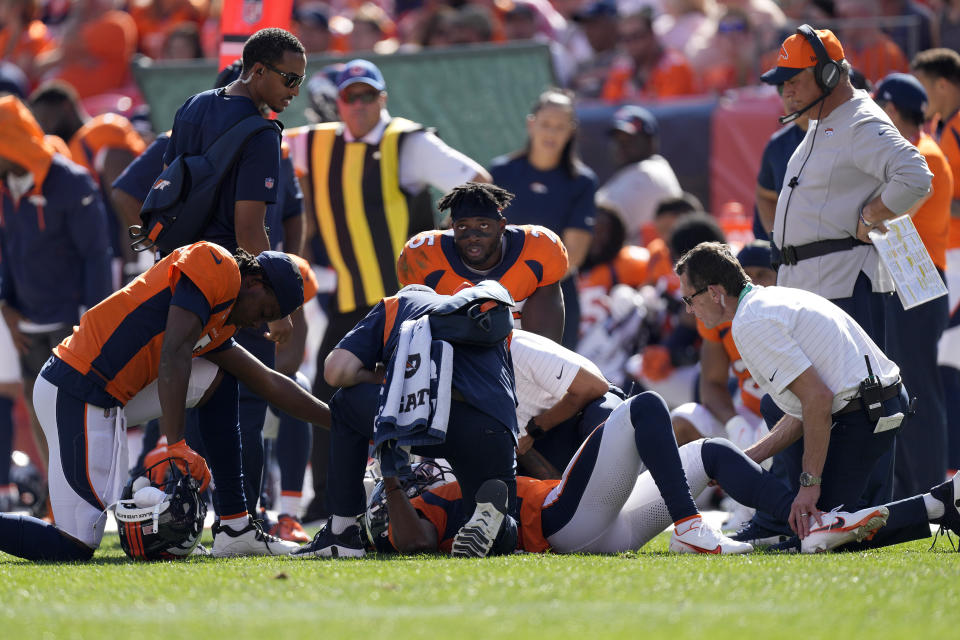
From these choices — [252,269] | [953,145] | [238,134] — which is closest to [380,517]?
[252,269]

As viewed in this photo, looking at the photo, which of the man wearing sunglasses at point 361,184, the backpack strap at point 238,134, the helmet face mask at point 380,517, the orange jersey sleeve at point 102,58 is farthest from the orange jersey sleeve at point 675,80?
the helmet face mask at point 380,517

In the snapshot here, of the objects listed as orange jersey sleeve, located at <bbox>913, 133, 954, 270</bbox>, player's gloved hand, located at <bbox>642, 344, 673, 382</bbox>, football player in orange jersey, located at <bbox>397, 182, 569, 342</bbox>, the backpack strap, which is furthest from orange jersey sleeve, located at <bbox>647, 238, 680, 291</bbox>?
the backpack strap

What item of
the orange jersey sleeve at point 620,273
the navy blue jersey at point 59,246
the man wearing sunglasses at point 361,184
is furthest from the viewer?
the orange jersey sleeve at point 620,273

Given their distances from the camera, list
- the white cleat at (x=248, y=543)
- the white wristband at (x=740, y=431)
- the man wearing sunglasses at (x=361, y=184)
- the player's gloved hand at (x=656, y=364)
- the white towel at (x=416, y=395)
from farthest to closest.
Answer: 1. the player's gloved hand at (x=656, y=364)
2. the man wearing sunglasses at (x=361, y=184)
3. the white wristband at (x=740, y=431)
4. the white cleat at (x=248, y=543)
5. the white towel at (x=416, y=395)

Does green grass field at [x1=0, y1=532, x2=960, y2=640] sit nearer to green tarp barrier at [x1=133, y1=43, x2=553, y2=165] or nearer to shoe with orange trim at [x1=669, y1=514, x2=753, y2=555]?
shoe with orange trim at [x1=669, y1=514, x2=753, y2=555]

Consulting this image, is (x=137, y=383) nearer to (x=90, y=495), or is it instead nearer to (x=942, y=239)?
(x=90, y=495)

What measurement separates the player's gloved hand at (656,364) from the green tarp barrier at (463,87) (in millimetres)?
1882

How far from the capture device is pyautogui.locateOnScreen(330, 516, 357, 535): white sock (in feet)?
16.9

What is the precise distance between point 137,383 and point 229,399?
0.38m

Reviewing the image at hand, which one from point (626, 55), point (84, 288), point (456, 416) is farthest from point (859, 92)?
point (626, 55)

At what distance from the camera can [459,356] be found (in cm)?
498

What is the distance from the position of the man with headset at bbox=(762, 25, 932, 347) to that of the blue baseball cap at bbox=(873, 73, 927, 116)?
656 millimetres

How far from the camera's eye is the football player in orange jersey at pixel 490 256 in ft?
19.2

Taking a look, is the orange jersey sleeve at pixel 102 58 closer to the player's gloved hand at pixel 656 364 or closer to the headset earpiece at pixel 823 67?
the player's gloved hand at pixel 656 364
